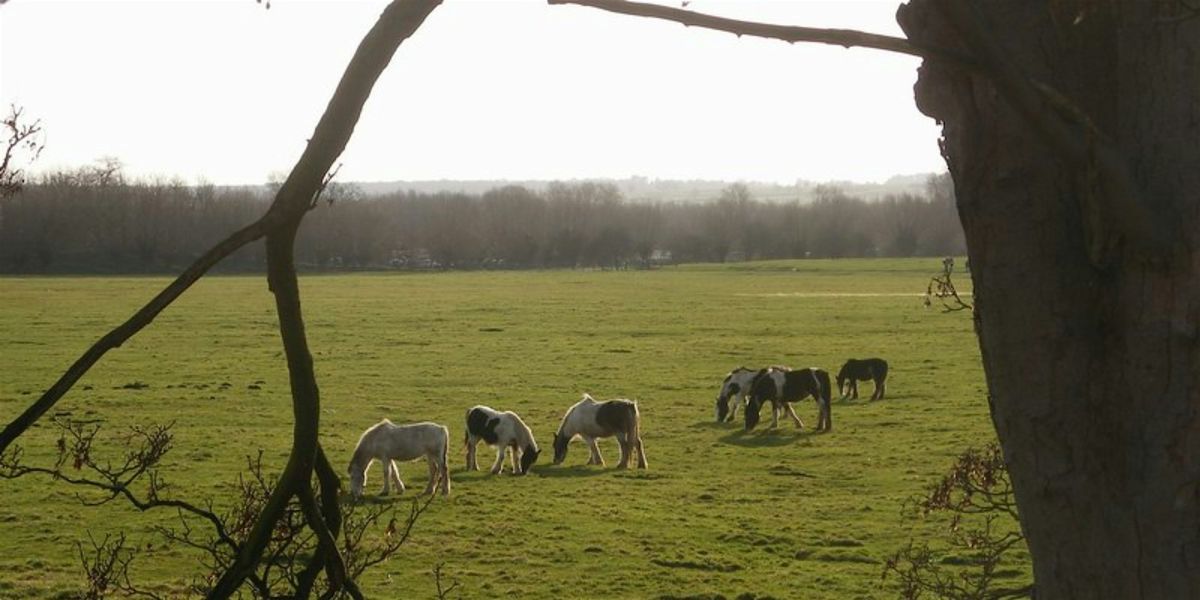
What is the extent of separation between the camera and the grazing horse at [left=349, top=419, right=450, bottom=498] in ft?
63.3

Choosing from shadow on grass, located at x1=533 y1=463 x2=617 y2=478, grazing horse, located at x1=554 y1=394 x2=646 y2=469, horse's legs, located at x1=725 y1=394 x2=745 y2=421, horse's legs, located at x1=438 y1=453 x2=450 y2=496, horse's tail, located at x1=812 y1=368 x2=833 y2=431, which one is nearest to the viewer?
horse's legs, located at x1=438 y1=453 x2=450 y2=496

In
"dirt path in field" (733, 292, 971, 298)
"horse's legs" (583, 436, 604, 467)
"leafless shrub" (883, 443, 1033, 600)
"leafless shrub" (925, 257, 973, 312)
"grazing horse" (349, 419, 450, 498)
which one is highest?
"leafless shrub" (925, 257, 973, 312)

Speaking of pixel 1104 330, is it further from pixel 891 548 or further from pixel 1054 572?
pixel 891 548

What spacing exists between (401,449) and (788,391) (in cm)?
851

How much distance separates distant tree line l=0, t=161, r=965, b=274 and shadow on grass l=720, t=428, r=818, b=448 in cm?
5127

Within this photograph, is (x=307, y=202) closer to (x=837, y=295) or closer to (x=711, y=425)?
(x=711, y=425)

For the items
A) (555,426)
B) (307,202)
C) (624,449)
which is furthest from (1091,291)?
(555,426)

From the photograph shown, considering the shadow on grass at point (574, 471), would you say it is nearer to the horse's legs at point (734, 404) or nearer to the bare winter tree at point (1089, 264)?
the horse's legs at point (734, 404)

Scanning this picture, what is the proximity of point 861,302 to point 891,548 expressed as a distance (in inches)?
1900

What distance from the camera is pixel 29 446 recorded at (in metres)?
22.1

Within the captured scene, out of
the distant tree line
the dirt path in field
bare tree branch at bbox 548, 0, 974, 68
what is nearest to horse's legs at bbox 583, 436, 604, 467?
bare tree branch at bbox 548, 0, 974, 68

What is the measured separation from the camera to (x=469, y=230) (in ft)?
488

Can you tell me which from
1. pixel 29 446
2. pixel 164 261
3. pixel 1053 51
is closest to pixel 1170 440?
pixel 1053 51

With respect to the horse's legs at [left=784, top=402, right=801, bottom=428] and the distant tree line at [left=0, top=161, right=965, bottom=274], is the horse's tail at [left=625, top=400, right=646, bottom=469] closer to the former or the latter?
the horse's legs at [left=784, top=402, right=801, bottom=428]
